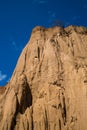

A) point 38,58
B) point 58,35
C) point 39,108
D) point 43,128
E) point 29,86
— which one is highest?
point 58,35

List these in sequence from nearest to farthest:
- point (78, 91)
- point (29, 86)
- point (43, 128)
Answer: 1. point (43, 128)
2. point (78, 91)
3. point (29, 86)

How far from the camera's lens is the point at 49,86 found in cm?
3909

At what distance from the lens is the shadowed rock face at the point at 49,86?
3556 cm

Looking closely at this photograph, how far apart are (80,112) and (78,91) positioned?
3.24 meters

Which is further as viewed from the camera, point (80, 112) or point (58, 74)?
point (58, 74)

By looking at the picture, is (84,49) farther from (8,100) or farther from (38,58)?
(8,100)

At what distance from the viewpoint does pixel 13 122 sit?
3600 centimetres

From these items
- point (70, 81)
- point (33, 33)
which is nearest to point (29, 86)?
point (70, 81)

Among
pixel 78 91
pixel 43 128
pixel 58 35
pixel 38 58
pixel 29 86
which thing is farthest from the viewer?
pixel 58 35

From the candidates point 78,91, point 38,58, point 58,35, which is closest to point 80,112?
point 78,91

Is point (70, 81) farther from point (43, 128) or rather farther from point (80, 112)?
point (43, 128)

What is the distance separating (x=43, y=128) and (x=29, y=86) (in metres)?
7.77

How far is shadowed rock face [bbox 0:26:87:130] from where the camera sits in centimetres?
3556

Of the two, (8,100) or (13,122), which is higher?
(8,100)
